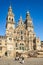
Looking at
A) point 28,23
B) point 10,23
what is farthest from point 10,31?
point 28,23

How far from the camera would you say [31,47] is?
77125mm

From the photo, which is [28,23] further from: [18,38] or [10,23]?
[18,38]

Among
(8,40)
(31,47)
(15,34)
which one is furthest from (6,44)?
(31,47)

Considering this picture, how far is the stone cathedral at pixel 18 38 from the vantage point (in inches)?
A: 2876

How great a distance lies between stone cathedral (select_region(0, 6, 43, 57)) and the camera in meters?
73.1

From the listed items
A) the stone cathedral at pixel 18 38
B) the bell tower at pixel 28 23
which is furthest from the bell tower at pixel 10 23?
the bell tower at pixel 28 23

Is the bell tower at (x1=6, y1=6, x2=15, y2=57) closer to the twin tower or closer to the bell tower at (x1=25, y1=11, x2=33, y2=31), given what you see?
the twin tower

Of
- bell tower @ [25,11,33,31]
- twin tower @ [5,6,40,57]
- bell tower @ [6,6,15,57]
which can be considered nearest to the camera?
bell tower @ [6,6,15,57]

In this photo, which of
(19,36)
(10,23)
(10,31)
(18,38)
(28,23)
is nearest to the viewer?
(10,31)

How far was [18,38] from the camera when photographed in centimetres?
7712

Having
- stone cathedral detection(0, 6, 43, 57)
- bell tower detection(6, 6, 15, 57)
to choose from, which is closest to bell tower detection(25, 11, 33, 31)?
stone cathedral detection(0, 6, 43, 57)

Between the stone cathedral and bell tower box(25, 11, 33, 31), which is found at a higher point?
bell tower box(25, 11, 33, 31)

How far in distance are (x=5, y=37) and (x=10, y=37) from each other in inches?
92.4

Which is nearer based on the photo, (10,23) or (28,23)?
(10,23)
